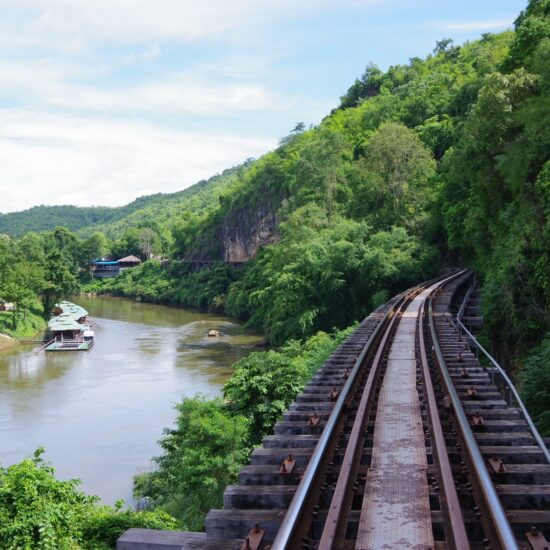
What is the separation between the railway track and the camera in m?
4.46

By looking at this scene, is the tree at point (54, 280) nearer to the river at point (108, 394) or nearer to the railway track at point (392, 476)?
the river at point (108, 394)

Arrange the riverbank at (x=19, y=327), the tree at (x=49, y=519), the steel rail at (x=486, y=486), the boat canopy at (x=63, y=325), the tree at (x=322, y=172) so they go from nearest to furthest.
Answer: the steel rail at (x=486, y=486) → the tree at (x=49, y=519) → the boat canopy at (x=63, y=325) → the riverbank at (x=19, y=327) → the tree at (x=322, y=172)

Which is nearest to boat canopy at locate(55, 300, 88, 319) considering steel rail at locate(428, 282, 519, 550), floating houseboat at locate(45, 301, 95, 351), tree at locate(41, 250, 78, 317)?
tree at locate(41, 250, 78, 317)

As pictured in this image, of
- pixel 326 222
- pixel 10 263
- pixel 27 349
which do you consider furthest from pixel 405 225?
pixel 10 263

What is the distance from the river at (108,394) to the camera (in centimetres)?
2050

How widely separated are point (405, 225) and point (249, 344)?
12.9 m

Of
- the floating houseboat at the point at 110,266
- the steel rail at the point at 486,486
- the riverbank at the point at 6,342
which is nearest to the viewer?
the steel rail at the point at 486,486

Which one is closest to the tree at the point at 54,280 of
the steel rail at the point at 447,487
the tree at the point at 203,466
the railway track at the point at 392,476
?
the tree at the point at 203,466

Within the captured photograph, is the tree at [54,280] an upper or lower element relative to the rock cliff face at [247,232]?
lower

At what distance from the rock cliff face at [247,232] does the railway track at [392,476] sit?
238 ft

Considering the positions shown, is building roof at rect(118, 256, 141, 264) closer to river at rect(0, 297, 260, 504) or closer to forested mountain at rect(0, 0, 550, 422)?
forested mountain at rect(0, 0, 550, 422)

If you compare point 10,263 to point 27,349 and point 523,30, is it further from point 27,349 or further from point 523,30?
point 523,30

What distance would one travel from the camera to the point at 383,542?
4.44m

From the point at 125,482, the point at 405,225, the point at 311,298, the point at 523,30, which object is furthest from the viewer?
the point at 405,225
